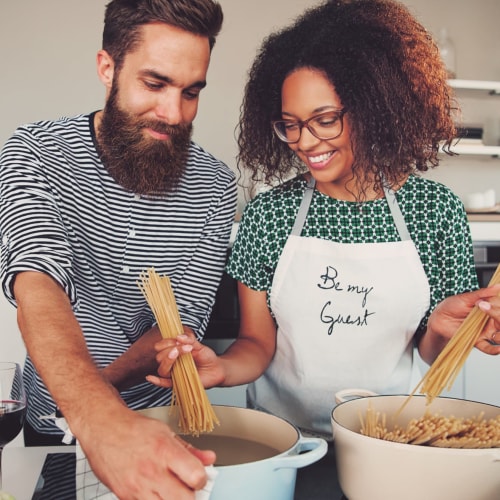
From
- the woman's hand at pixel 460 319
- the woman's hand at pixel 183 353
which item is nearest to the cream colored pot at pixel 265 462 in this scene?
the woman's hand at pixel 183 353

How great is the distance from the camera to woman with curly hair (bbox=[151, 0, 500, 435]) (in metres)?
1.22

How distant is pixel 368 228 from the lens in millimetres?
1312

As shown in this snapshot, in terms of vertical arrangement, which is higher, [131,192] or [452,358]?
[131,192]

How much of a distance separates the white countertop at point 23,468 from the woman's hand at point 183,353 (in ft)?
0.57

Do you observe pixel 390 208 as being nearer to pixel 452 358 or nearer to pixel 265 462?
pixel 452 358

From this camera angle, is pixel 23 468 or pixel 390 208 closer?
pixel 23 468

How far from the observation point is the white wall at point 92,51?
325 cm

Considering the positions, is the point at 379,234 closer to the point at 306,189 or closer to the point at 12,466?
the point at 306,189

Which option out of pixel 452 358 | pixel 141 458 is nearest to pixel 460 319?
pixel 452 358

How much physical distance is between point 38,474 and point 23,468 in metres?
0.04

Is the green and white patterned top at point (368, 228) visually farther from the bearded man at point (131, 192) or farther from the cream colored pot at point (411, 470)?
the cream colored pot at point (411, 470)

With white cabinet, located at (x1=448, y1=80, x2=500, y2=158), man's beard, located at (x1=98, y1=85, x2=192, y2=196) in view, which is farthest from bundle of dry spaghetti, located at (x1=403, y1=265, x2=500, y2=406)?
white cabinet, located at (x1=448, y1=80, x2=500, y2=158)

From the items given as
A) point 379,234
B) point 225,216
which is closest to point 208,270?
point 225,216

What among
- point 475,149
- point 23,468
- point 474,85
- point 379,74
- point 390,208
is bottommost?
point 23,468
